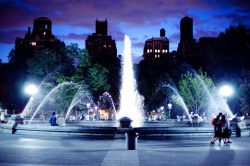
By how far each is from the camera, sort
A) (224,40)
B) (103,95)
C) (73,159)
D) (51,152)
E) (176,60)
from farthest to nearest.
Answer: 1. (176,60)
2. (103,95)
3. (224,40)
4. (51,152)
5. (73,159)

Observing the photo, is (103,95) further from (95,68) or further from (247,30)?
(247,30)

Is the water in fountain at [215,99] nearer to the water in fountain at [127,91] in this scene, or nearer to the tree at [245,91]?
the tree at [245,91]

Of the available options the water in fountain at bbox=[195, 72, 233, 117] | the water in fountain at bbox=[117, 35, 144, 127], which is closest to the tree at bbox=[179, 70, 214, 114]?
the water in fountain at bbox=[195, 72, 233, 117]

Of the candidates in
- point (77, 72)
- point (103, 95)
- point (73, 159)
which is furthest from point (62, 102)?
point (73, 159)

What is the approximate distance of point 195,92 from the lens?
78.2 metres

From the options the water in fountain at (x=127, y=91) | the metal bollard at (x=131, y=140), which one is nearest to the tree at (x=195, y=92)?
the water in fountain at (x=127, y=91)

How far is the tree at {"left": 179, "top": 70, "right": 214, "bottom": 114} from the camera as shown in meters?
75.5

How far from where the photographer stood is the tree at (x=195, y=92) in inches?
2972

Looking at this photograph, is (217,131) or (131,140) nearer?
(131,140)

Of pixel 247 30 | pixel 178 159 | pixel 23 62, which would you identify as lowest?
pixel 178 159

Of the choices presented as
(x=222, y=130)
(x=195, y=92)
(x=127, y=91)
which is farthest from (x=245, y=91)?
(x=222, y=130)

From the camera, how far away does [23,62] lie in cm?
7469

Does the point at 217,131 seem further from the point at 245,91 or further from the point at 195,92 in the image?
the point at 195,92

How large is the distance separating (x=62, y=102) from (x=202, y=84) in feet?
97.5
